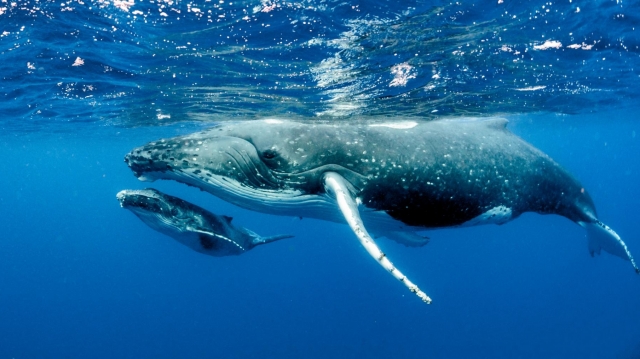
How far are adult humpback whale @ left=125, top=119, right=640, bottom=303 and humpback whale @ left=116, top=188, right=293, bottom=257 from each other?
0.47 metres

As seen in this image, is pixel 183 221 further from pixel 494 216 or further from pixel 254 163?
pixel 494 216

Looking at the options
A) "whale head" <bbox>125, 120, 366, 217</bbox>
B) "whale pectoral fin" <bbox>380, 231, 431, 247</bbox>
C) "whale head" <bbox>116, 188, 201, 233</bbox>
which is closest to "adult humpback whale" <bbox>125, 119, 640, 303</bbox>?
"whale head" <bbox>125, 120, 366, 217</bbox>

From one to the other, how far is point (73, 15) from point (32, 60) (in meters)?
4.25

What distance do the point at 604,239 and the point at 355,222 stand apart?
8.29 m

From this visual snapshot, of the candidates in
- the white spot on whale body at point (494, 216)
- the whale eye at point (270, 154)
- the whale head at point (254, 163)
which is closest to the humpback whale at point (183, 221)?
the whale head at point (254, 163)

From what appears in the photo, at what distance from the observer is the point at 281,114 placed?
62.6 ft

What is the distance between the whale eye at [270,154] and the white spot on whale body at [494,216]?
3647mm

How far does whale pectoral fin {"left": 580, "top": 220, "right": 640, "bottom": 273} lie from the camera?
9.52 meters

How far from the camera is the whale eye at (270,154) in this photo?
18.8 ft

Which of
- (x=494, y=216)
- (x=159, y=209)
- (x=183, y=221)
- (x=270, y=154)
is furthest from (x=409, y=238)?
(x=159, y=209)

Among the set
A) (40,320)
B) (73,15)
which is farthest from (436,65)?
(40,320)

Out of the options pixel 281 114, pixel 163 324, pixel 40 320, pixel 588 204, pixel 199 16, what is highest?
pixel 199 16

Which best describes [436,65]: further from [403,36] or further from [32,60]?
[32,60]

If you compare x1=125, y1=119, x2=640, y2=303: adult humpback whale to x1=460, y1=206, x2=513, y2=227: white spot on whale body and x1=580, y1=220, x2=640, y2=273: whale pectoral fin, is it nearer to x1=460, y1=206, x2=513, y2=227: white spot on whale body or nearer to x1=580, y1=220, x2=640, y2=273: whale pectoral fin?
x1=460, y1=206, x2=513, y2=227: white spot on whale body
